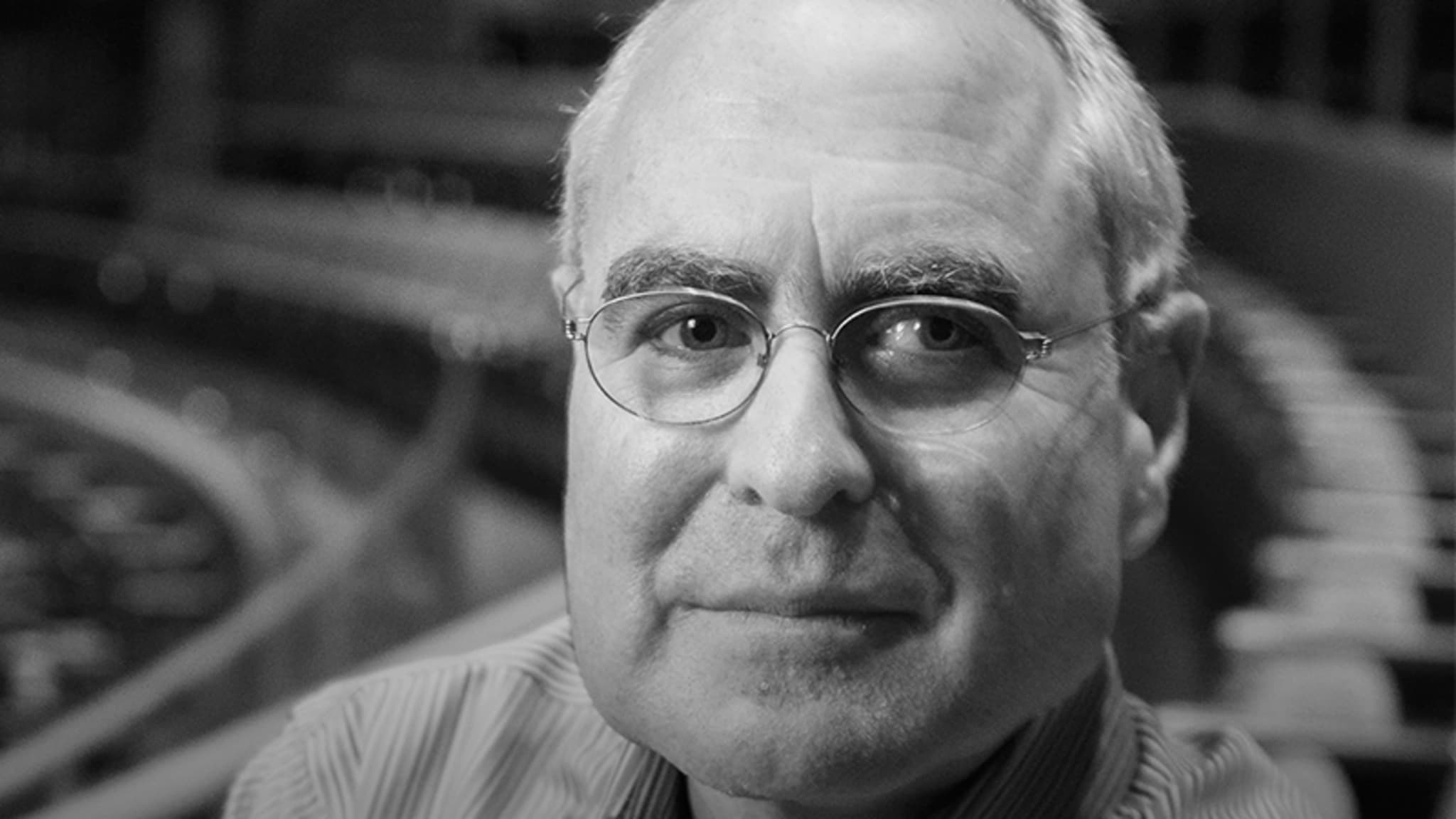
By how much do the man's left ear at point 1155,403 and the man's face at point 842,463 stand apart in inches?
1.6

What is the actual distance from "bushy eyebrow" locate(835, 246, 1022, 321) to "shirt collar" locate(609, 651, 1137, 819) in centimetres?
21

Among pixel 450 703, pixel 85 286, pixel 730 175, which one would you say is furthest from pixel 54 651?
pixel 85 286

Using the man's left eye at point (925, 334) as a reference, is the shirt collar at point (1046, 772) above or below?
below

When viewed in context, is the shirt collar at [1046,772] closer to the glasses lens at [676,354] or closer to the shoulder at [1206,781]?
the shoulder at [1206,781]

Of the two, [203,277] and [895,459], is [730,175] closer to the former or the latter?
[895,459]

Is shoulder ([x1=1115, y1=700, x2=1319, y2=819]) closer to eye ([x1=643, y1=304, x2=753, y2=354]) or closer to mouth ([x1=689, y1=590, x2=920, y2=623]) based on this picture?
mouth ([x1=689, y1=590, x2=920, y2=623])

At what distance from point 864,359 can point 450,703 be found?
1.10 ft

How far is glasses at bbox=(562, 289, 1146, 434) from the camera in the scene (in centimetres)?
78

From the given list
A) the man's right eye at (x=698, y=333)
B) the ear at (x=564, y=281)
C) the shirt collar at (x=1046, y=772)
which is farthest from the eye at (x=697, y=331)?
the shirt collar at (x=1046, y=772)

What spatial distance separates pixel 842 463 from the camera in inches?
29.1

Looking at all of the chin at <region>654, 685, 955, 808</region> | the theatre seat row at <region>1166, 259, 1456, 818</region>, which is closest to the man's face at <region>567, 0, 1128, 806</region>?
the chin at <region>654, 685, 955, 808</region>

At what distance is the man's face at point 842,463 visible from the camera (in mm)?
757

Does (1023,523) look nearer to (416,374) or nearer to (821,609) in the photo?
(821,609)

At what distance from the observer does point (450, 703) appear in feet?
3.19
